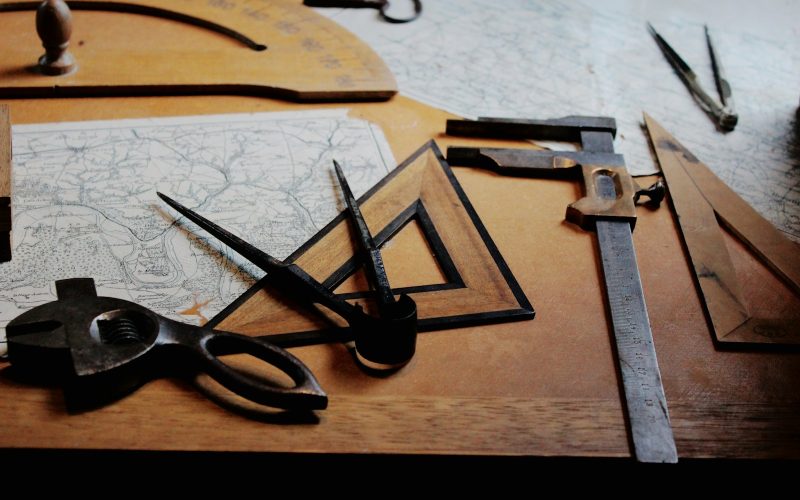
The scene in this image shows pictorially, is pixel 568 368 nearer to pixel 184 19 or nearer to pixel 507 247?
pixel 507 247

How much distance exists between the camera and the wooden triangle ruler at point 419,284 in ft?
3.68

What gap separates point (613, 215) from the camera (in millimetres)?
1377

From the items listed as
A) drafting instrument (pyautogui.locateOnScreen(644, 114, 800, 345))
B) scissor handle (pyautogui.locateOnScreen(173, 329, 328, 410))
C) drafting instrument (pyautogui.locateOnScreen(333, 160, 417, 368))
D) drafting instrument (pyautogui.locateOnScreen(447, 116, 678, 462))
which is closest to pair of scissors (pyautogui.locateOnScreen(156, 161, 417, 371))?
drafting instrument (pyautogui.locateOnScreen(333, 160, 417, 368))

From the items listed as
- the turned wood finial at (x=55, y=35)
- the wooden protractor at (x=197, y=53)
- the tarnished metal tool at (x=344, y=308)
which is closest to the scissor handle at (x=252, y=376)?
the tarnished metal tool at (x=344, y=308)

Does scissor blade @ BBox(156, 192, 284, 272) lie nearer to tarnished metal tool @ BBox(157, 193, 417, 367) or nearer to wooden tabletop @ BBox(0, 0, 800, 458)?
tarnished metal tool @ BBox(157, 193, 417, 367)

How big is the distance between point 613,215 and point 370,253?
0.47 meters

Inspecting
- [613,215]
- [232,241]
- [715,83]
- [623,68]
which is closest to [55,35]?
[232,241]

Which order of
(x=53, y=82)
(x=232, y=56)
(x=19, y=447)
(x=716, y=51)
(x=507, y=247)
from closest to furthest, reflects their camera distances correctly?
(x=19, y=447) → (x=507, y=247) → (x=53, y=82) → (x=232, y=56) → (x=716, y=51)

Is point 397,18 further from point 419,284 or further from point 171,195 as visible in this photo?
point 419,284

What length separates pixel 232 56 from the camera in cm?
180

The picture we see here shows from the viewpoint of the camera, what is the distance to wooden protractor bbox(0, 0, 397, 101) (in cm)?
167

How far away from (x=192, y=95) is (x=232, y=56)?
0.55 feet

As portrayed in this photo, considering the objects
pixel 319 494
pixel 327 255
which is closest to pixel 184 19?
pixel 327 255

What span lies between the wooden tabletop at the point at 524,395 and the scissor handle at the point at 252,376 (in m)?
0.04
